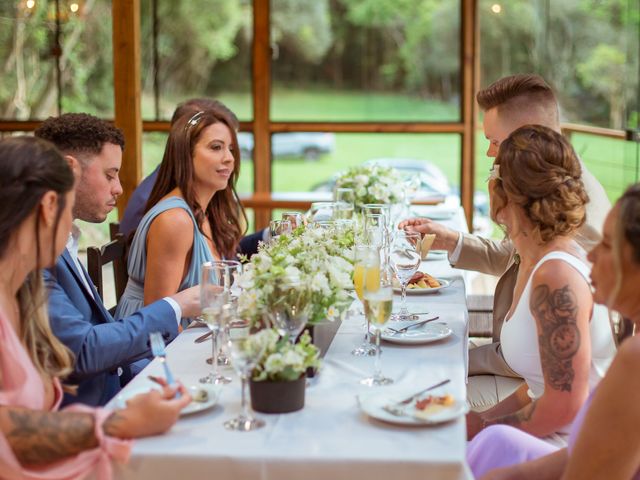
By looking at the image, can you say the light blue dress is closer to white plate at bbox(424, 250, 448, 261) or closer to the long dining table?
white plate at bbox(424, 250, 448, 261)

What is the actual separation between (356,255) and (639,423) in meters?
0.94

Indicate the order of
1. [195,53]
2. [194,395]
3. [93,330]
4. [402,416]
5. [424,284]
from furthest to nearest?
[195,53] < [424,284] < [93,330] < [194,395] < [402,416]

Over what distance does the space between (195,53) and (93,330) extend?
5.36m

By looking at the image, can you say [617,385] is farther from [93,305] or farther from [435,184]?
[435,184]

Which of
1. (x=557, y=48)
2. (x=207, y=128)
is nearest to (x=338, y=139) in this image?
(x=557, y=48)

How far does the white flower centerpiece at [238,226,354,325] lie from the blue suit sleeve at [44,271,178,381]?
35 centimetres

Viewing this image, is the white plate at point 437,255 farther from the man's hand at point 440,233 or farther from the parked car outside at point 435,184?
the parked car outside at point 435,184

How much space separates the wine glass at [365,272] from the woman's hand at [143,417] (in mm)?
534

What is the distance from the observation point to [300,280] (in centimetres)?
204

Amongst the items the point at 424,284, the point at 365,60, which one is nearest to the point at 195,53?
the point at 365,60

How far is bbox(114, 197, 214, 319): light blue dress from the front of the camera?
3213mm

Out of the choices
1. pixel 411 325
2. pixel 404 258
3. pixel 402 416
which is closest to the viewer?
pixel 402 416

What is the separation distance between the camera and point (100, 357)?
231cm

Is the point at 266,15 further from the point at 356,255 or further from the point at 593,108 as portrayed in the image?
the point at 356,255
